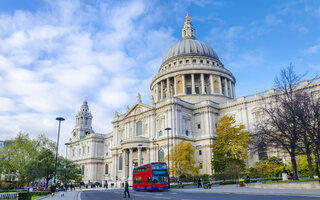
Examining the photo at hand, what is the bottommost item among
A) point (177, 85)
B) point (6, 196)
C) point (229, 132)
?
point (6, 196)

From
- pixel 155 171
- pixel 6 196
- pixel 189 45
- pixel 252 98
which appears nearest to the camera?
pixel 6 196

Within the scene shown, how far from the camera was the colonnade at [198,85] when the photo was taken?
69750 mm

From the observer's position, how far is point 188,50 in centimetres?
7812

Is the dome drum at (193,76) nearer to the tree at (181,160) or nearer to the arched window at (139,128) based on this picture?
the arched window at (139,128)

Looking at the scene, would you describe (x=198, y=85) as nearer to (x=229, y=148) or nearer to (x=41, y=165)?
(x=229, y=148)

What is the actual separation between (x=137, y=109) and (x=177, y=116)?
13060 millimetres

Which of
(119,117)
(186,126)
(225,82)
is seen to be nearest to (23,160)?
(119,117)

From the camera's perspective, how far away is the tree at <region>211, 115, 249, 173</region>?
4438cm

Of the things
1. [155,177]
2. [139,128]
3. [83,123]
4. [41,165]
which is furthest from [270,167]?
[83,123]

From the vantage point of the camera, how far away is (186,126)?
58.3 metres

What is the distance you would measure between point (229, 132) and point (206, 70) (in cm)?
2843

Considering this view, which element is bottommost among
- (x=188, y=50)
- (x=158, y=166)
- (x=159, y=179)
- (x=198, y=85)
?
(x=159, y=179)

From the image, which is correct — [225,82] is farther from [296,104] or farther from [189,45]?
[296,104]

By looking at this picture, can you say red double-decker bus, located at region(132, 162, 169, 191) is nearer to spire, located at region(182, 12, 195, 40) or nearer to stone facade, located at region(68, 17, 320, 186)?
stone facade, located at region(68, 17, 320, 186)
